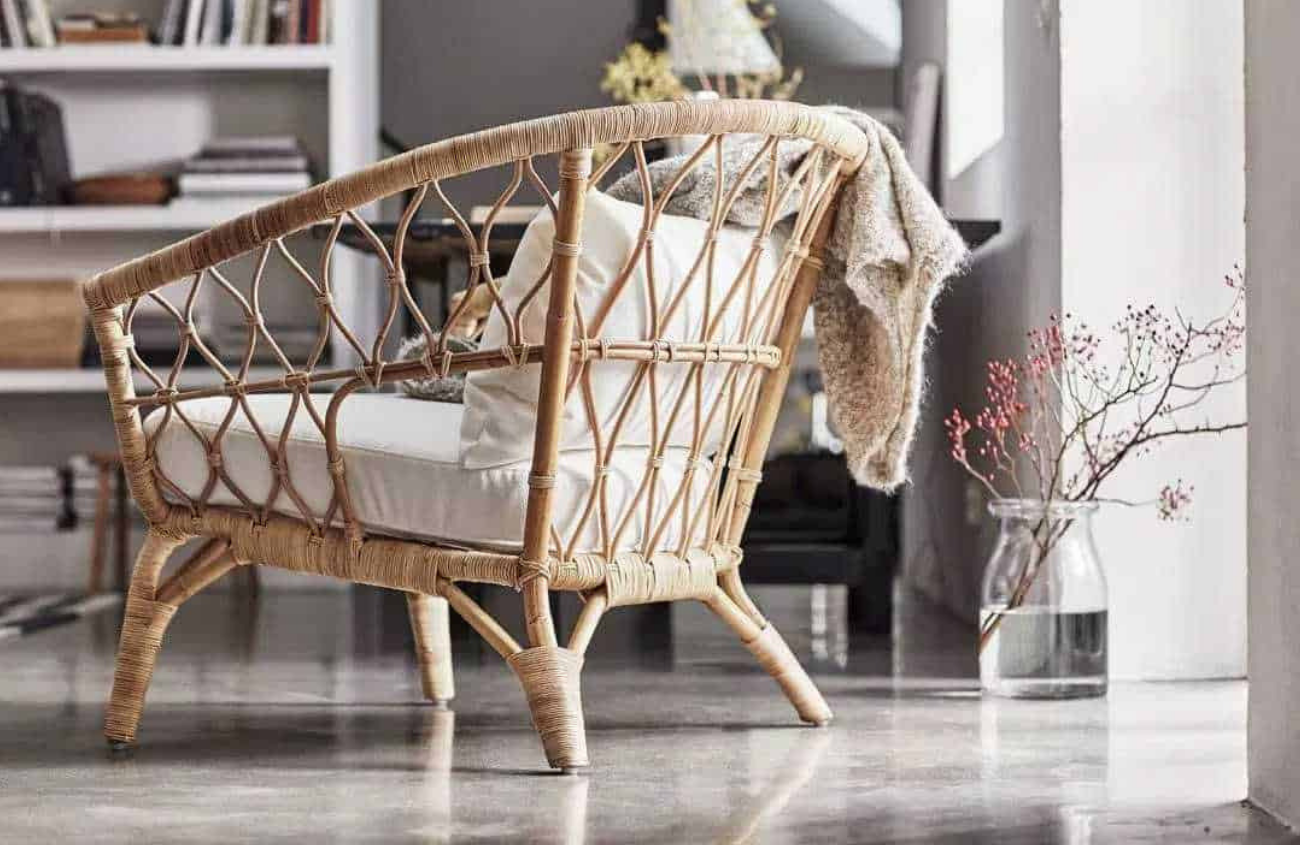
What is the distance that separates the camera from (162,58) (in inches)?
170

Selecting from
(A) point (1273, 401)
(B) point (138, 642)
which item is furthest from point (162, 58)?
(A) point (1273, 401)

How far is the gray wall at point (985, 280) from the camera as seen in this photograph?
9.32 feet

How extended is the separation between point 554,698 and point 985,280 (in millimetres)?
1789

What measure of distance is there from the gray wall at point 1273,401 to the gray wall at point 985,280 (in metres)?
1.00

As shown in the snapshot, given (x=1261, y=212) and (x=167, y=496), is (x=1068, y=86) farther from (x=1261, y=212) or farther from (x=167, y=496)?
(x=167, y=496)

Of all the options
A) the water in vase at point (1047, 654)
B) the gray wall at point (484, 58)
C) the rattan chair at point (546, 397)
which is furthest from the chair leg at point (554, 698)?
the gray wall at point (484, 58)

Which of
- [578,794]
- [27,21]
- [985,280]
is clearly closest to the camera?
[578,794]

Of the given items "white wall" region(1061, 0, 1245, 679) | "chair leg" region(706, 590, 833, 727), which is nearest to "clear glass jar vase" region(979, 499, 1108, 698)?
"white wall" region(1061, 0, 1245, 679)

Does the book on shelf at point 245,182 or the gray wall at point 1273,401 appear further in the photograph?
the book on shelf at point 245,182

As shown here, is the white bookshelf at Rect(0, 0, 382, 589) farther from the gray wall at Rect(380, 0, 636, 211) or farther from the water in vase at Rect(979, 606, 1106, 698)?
the water in vase at Rect(979, 606, 1106, 698)

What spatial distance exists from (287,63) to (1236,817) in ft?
10.8

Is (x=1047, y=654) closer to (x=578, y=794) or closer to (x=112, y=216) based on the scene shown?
(x=578, y=794)

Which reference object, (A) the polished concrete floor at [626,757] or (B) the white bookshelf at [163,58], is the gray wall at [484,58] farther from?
(A) the polished concrete floor at [626,757]

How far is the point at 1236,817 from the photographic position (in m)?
1.71
